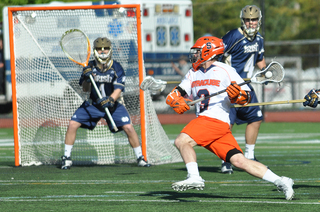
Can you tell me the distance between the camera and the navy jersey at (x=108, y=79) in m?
8.02

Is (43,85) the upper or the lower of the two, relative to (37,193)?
upper

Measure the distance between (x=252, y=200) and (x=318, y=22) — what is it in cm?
3202

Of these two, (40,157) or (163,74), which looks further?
(163,74)

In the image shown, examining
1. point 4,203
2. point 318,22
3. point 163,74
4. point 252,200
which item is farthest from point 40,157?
point 318,22

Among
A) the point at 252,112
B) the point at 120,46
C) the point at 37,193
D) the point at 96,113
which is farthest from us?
the point at 120,46

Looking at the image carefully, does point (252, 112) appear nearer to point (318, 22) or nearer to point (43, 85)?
point (43, 85)

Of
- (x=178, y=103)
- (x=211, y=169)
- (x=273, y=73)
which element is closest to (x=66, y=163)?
(x=211, y=169)

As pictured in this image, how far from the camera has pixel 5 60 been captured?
18.2m

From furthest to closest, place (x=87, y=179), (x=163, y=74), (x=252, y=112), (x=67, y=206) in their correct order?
(x=163, y=74) < (x=252, y=112) < (x=87, y=179) < (x=67, y=206)

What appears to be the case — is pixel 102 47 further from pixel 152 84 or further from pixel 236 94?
pixel 236 94

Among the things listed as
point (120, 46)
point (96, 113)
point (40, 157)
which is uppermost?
point (120, 46)

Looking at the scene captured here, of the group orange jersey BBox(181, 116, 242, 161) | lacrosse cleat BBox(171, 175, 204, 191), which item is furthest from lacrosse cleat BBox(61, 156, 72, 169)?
lacrosse cleat BBox(171, 175, 204, 191)

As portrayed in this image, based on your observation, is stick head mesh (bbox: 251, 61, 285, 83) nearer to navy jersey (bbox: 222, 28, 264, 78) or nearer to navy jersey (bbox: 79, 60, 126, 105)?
navy jersey (bbox: 222, 28, 264, 78)

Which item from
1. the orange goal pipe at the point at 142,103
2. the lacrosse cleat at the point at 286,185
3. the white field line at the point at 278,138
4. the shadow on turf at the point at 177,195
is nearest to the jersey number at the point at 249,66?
the orange goal pipe at the point at 142,103
